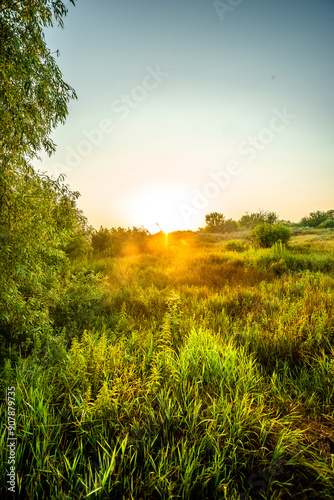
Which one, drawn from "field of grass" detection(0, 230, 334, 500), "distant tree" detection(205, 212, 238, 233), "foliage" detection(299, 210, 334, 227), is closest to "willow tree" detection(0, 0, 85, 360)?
"field of grass" detection(0, 230, 334, 500)

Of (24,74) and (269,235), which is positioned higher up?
(24,74)

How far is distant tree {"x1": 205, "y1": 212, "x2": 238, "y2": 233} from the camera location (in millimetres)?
43469

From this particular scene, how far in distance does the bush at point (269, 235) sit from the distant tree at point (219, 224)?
29.9 meters

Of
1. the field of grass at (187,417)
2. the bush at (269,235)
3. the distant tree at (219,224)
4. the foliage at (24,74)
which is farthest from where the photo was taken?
the distant tree at (219,224)

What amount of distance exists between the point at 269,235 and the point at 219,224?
32151 mm

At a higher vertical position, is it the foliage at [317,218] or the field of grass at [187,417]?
the foliage at [317,218]

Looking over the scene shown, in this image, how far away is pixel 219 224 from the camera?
44.2 m

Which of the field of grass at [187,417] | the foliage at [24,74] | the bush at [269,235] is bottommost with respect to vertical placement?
the field of grass at [187,417]

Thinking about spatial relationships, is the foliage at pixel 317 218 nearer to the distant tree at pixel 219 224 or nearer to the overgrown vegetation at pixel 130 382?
the distant tree at pixel 219 224

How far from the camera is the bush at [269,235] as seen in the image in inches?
492
